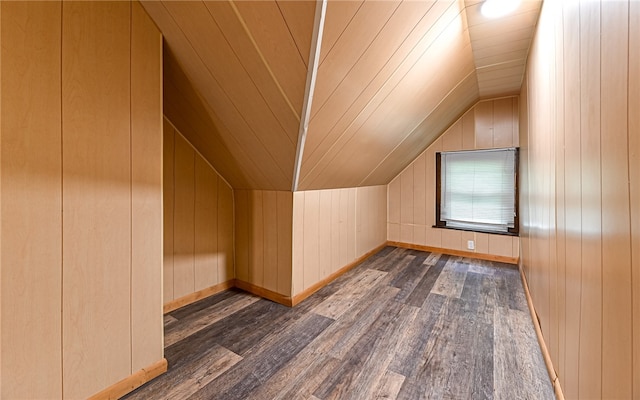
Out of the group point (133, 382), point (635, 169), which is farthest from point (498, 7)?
point (133, 382)

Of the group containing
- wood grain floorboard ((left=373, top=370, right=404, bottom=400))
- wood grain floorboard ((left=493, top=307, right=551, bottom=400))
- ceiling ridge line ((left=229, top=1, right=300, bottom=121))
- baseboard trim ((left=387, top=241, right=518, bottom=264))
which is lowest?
wood grain floorboard ((left=373, top=370, right=404, bottom=400))

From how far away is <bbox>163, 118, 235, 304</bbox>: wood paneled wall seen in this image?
215cm

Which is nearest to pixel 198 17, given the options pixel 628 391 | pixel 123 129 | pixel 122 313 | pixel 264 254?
pixel 123 129

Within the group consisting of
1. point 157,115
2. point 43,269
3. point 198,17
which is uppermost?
point 198,17

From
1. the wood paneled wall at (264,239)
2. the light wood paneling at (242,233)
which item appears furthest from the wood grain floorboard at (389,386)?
the light wood paneling at (242,233)

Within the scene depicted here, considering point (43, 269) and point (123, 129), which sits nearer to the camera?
point (43, 269)

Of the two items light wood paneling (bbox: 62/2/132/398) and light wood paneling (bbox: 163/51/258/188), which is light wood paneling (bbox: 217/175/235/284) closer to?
Answer: light wood paneling (bbox: 163/51/258/188)

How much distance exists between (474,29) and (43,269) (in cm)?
285

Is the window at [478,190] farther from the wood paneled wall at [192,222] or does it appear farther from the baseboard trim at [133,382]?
the baseboard trim at [133,382]

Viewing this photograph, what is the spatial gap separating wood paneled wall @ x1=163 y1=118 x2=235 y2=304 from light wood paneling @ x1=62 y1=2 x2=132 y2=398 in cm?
87

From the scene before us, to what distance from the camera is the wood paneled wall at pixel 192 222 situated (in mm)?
2154

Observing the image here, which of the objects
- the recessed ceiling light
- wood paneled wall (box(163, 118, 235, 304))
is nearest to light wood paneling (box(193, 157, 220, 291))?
wood paneled wall (box(163, 118, 235, 304))

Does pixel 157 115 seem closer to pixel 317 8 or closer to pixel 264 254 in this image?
pixel 317 8

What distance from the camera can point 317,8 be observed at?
3.31 feet
